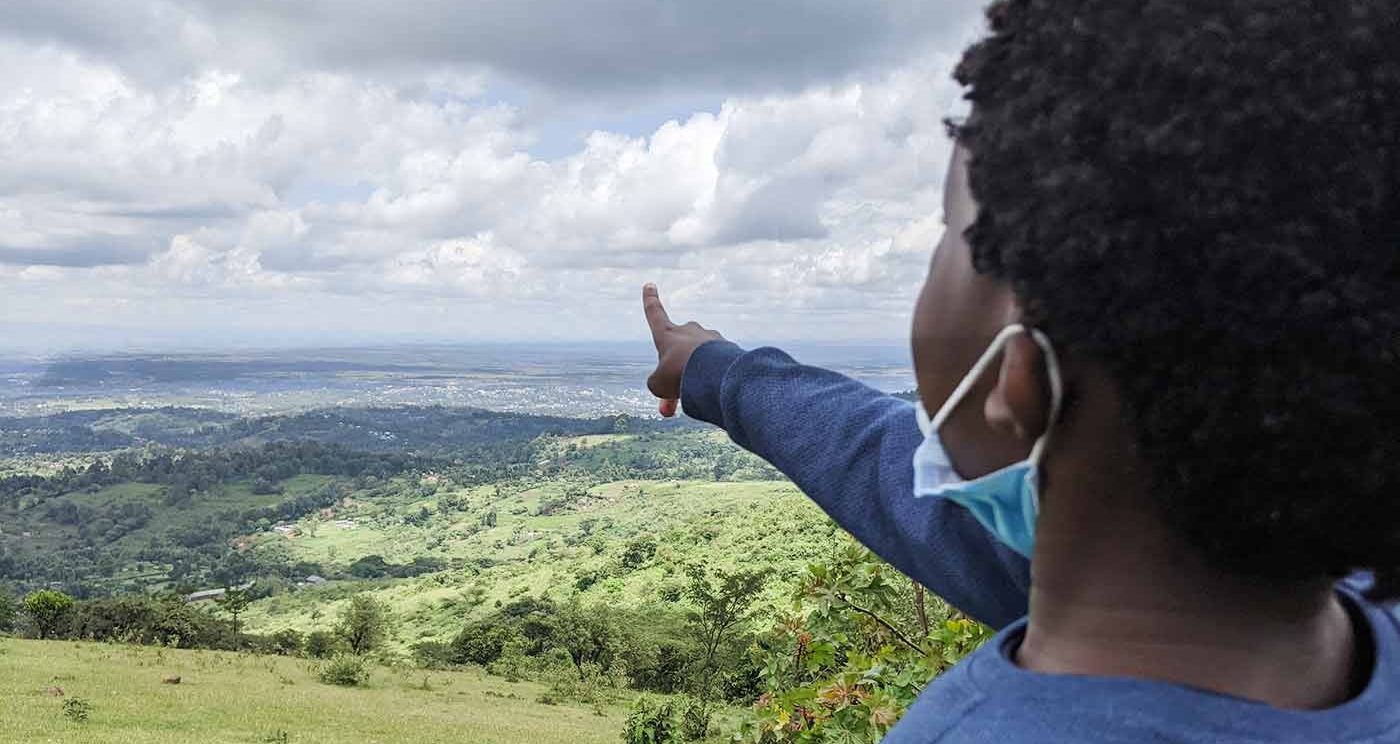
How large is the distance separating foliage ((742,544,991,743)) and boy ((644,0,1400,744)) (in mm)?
2155

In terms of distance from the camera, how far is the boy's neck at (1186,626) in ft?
2.44

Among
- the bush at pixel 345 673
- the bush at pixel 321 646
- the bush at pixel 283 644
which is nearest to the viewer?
the bush at pixel 345 673

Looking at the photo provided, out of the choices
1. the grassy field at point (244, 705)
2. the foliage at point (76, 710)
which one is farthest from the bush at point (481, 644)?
the foliage at point (76, 710)

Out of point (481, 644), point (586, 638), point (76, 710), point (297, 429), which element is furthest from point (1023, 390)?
point (297, 429)

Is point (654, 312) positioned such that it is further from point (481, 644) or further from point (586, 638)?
point (481, 644)

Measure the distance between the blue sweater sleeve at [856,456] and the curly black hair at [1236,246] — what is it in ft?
1.61

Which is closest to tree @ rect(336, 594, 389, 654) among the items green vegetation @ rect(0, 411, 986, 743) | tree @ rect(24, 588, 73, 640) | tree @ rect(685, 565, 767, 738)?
green vegetation @ rect(0, 411, 986, 743)

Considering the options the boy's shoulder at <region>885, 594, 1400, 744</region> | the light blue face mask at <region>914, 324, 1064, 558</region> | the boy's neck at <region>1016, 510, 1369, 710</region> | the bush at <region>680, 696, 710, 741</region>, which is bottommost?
the bush at <region>680, 696, 710, 741</region>

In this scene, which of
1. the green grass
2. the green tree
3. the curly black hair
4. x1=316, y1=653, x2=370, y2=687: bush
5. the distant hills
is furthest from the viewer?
the distant hills

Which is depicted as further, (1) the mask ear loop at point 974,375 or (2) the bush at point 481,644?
(2) the bush at point 481,644

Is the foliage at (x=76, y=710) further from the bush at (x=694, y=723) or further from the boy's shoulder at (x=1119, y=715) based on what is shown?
the boy's shoulder at (x=1119, y=715)

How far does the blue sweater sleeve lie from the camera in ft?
4.03

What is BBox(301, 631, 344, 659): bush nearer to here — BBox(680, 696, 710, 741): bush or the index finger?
BBox(680, 696, 710, 741): bush

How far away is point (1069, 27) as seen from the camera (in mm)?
729
